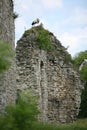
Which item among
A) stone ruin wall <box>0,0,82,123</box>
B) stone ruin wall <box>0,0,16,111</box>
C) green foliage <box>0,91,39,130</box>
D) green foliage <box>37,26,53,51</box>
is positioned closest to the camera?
green foliage <box>0,91,39,130</box>

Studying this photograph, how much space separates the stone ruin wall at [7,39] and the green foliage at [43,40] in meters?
4.45

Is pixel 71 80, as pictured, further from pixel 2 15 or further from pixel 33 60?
pixel 2 15

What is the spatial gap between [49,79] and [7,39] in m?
6.43

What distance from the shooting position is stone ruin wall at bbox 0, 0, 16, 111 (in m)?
11.1

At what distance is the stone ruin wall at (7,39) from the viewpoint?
11.1 m

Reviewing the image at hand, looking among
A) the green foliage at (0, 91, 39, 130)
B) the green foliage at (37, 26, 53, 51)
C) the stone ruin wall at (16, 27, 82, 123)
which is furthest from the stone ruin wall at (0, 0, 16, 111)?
the green foliage at (37, 26, 53, 51)

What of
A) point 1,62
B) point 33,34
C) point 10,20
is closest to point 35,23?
point 33,34

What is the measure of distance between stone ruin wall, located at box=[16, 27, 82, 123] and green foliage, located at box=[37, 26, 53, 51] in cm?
21

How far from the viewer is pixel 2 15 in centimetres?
1155

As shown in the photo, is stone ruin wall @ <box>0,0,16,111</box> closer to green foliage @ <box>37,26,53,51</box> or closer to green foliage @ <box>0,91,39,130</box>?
green foliage @ <box>0,91,39,130</box>

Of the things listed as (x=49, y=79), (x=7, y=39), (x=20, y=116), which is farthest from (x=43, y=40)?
(x=20, y=116)

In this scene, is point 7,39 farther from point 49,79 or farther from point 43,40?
point 49,79

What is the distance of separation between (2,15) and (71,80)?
322 inches

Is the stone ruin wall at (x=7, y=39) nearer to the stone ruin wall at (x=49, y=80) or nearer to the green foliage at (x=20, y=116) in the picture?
the green foliage at (x=20, y=116)
